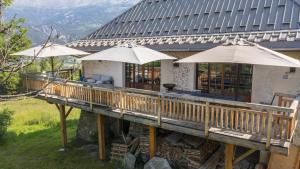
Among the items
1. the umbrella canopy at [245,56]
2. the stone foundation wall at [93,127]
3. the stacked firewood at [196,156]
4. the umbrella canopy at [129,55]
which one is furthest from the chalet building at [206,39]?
the stacked firewood at [196,156]

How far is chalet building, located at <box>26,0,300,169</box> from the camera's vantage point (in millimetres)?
7168

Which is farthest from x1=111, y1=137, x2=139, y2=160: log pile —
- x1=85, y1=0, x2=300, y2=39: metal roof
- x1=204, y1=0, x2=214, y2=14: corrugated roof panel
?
x1=204, y1=0, x2=214, y2=14: corrugated roof panel

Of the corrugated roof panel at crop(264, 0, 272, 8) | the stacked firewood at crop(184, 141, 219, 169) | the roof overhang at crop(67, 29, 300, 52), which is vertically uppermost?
the corrugated roof panel at crop(264, 0, 272, 8)

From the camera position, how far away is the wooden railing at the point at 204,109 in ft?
21.4

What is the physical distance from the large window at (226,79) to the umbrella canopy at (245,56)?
2227 millimetres

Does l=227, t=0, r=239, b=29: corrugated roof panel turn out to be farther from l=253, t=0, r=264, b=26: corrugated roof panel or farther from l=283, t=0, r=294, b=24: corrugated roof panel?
l=283, t=0, r=294, b=24: corrugated roof panel

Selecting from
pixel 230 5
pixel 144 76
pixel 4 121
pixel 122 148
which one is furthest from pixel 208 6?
pixel 4 121

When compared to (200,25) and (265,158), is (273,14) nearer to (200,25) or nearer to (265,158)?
(200,25)

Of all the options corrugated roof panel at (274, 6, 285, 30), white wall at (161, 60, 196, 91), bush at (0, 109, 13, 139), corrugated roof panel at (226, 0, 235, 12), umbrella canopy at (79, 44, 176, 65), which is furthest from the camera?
bush at (0, 109, 13, 139)

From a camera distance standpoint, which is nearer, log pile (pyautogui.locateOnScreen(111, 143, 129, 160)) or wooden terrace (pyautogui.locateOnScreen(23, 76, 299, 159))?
wooden terrace (pyautogui.locateOnScreen(23, 76, 299, 159))

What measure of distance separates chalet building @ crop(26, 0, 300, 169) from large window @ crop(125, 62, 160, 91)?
2.0 inches

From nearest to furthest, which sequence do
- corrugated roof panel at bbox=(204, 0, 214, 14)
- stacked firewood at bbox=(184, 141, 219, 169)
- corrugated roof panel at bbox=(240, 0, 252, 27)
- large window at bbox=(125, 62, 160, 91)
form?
stacked firewood at bbox=(184, 141, 219, 169)
corrugated roof panel at bbox=(240, 0, 252, 27)
large window at bbox=(125, 62, 160, 91)
corrugated roof panel at bbox=(204, 0, 214, 14)

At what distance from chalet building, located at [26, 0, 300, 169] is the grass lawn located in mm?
1620

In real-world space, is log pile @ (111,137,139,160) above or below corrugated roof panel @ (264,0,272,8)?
below
